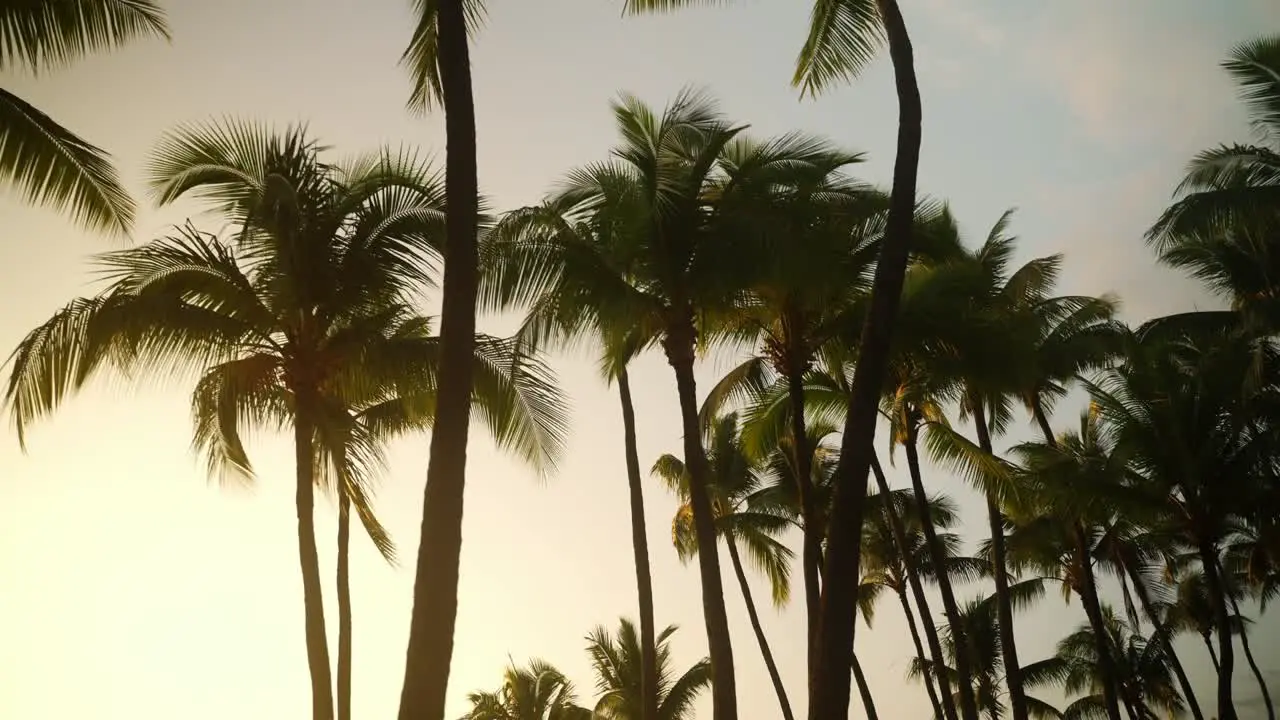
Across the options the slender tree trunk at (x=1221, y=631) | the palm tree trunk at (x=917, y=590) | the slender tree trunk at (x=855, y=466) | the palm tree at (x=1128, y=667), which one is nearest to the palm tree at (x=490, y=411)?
the slender tree trunk at (x=855, y=466)

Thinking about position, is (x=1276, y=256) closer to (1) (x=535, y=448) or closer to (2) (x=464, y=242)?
(1) (x=535, y=448)

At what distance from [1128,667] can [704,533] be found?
98.0ft

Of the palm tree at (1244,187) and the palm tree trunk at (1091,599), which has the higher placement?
the palm tree at (1244,187)

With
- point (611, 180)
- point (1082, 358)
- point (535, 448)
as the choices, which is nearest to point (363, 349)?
point (535, 448)

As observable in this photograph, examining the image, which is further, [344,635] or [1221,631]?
[1221,631]

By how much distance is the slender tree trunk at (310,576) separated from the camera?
37.1 ft

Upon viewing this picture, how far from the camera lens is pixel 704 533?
1359 centimetres

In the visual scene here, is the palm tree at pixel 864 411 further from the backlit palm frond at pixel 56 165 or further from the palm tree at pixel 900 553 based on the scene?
the palm tree at pixel 900 553

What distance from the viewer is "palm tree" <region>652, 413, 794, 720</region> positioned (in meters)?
26.9

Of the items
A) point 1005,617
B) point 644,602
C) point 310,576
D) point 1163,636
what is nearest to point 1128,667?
point 1163,636

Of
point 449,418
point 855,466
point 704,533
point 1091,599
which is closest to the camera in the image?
point 449,418

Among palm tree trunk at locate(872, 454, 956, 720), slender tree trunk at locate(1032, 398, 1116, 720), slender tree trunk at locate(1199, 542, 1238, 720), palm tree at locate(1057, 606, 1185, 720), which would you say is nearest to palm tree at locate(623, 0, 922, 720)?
palm tree trunk at locate(872, 454, 956, 720)

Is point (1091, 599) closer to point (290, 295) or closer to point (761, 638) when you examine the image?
point (761, 638)

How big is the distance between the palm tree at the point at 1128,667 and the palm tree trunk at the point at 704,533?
27.2 m
